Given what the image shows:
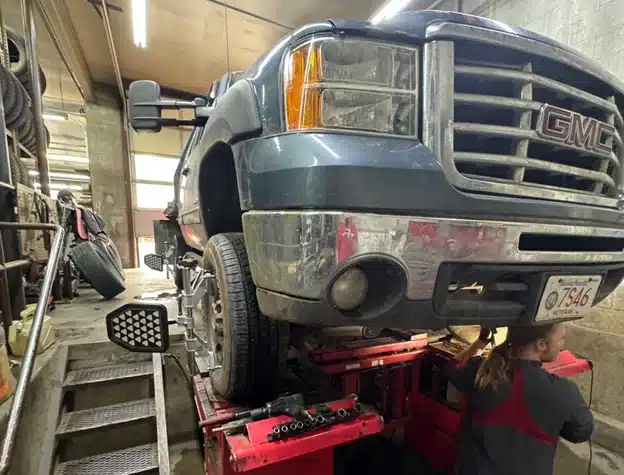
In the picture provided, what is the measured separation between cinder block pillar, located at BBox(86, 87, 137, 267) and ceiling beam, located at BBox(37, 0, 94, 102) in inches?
18.0

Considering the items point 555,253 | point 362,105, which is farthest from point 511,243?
point 362,105

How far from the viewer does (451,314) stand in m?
0.98

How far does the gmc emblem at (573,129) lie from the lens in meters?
1.06

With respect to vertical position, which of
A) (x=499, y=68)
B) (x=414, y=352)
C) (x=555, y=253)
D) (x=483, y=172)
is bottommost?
(x=414, y=352)

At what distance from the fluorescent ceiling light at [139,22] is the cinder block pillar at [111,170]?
2.79m

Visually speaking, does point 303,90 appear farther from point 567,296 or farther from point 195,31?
point 195,31

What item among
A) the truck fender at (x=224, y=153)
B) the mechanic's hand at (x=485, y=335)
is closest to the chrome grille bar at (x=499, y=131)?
the truck fender at (x=224, y=153)

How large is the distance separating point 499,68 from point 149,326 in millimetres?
1695

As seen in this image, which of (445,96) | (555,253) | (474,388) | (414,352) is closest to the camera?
(445,96)

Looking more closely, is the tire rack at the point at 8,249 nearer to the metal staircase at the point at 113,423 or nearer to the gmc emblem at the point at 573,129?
the metal staircase at the point at 113,423

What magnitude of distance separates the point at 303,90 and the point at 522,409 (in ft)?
4.91

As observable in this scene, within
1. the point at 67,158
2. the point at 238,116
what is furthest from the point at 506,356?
the point at 67,158

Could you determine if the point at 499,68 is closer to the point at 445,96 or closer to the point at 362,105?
the point at 445,96

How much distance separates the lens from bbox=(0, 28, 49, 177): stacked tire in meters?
3.62
